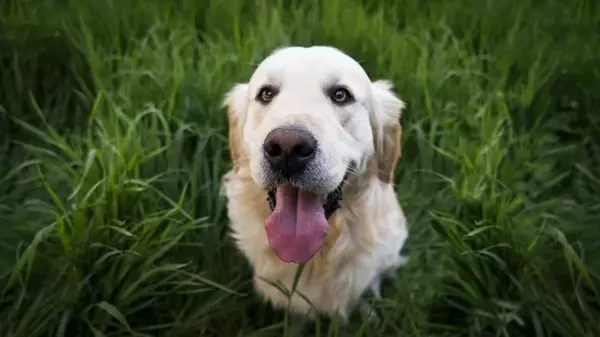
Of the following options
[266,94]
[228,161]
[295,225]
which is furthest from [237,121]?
[295,225]

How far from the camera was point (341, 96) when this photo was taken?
7.47 ft

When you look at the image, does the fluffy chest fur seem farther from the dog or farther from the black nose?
the black nose

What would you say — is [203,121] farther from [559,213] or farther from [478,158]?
[559,213]

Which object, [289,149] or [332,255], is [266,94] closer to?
[289,149]

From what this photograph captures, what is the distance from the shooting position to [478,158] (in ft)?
9.32

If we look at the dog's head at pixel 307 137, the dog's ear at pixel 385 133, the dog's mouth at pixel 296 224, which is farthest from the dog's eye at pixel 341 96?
the dog's mouth at pixel 296 224

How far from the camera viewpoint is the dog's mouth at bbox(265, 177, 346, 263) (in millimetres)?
2180

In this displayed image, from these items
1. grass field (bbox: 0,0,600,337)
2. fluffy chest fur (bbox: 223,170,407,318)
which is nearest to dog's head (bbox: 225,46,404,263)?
fluffy chest fur (bbox: 223,170,407,318)

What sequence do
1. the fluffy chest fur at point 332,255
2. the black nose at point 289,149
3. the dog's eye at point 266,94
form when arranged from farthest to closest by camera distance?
the fluffy chest fur at point 332,255 < the dog's eye at point 266,94 < the black nose at point 289,149

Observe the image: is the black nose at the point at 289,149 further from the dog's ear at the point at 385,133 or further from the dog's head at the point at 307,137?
the dog's ear at the point at 385,133

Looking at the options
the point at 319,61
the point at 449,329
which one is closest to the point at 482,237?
the point at 449,329

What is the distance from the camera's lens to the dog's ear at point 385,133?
97.3 inches

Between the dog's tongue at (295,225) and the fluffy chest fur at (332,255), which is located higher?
the dog's tongue at (295,225)

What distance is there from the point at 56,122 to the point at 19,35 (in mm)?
632
